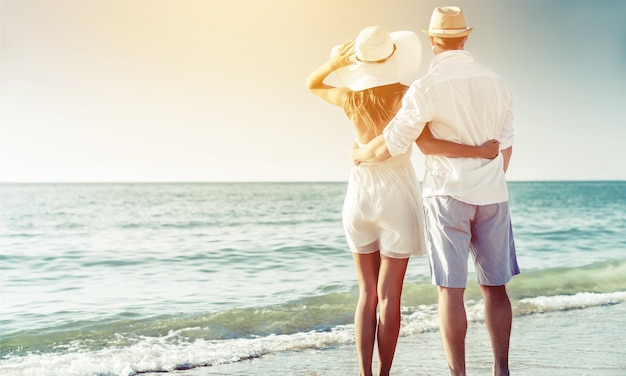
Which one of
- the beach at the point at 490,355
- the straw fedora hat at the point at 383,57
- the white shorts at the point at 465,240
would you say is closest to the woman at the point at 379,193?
the straw fedora hat at the point at 383,57

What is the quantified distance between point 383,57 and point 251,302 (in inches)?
115

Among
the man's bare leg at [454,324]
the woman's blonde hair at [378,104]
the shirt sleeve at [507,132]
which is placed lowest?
the man's bare leg at [454,324]

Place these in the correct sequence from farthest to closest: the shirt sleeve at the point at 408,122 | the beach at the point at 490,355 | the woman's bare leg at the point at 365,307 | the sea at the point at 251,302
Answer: the sea at the point at 251,302, the beach at the point at 490,355, the woman's bare leg at the point at 365,307, the shirt sleeve at the point at 408,122

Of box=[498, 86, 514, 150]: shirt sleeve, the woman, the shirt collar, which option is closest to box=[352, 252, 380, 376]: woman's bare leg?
the woman

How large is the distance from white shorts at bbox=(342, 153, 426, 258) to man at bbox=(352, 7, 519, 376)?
3.6 inches

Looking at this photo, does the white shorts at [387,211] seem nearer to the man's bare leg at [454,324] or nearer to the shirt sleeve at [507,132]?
the man's bare leg at [454,324]

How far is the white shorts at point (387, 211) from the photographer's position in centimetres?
223

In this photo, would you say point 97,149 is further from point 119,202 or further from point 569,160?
point 569,160

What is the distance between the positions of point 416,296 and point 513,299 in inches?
25.8

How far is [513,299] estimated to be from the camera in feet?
15.7

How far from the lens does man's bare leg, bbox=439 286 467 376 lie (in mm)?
2143

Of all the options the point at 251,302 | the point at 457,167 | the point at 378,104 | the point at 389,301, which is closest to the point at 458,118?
the point at 457,167

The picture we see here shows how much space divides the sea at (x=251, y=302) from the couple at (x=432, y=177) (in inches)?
31.8

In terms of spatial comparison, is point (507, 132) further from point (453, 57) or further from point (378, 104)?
point (378, 104)
